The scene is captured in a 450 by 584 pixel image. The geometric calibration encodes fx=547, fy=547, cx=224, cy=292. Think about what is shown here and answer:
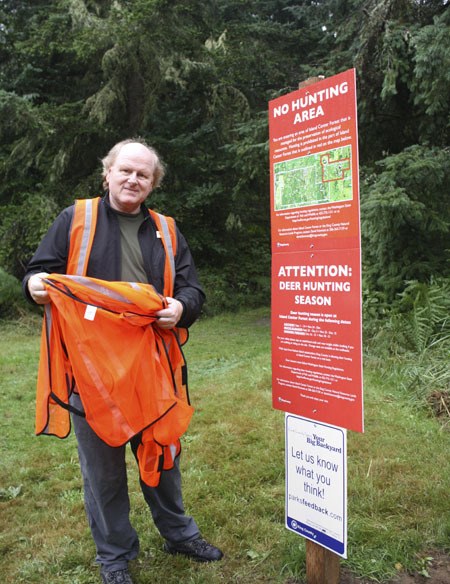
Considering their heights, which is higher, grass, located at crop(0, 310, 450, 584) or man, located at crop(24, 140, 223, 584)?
man, located at crop(24, 140, 223, 584)

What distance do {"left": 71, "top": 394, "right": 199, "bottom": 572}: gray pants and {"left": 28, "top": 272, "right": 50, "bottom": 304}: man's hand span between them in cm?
47

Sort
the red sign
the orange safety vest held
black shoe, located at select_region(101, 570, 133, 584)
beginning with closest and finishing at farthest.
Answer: the red sign, the orange safety vest held, black shoe, located at select_region(101, 570, 133, 584)

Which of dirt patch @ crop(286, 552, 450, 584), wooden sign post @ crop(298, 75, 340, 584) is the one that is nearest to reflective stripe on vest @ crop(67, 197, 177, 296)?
wooden sign post @ crop(298, 75, 340, 584)

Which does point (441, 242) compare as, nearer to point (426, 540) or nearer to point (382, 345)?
point (382, 345)

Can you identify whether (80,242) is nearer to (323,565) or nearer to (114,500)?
(114,500)

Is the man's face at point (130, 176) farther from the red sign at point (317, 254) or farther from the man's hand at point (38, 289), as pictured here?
the red sign at point (317, 254)

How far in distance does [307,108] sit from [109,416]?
1.58 meters

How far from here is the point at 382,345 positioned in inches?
252

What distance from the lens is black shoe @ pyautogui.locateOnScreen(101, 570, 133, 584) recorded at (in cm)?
259

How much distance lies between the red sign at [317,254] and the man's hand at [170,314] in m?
0.48

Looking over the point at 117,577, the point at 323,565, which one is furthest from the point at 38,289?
the point at 323,565

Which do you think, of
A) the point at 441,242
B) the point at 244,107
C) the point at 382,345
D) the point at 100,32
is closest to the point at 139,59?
the point at 100,32

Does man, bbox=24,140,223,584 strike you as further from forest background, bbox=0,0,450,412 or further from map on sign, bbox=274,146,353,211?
forest background, bbox=0,0,450,412

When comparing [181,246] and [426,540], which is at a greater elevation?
[181,246]
